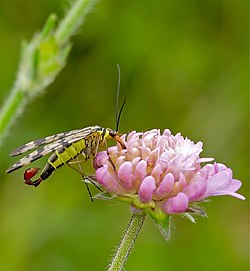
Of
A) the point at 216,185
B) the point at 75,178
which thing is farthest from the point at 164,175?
the point at 75,178

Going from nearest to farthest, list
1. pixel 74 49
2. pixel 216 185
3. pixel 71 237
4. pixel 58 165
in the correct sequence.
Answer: pixel 216 185, pixel 58 165, pixel 71 237, pixel 74 49

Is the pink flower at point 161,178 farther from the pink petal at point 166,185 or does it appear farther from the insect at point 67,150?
the insect at point 67,150

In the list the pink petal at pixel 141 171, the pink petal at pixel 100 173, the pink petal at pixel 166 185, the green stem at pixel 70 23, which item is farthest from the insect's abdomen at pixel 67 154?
the green stem at pixel 70 23

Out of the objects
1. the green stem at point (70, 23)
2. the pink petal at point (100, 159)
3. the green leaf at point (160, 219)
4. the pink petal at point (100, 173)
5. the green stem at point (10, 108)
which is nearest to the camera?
the green leaf at point (160, 219)

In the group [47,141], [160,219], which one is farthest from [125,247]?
[47,141]

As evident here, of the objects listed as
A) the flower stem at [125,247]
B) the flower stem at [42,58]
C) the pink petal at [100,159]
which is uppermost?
the flower stem at [42,58]

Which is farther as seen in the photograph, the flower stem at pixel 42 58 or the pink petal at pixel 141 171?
the flower stem at pixel 42 58

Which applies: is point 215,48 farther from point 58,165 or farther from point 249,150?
point 58,165
